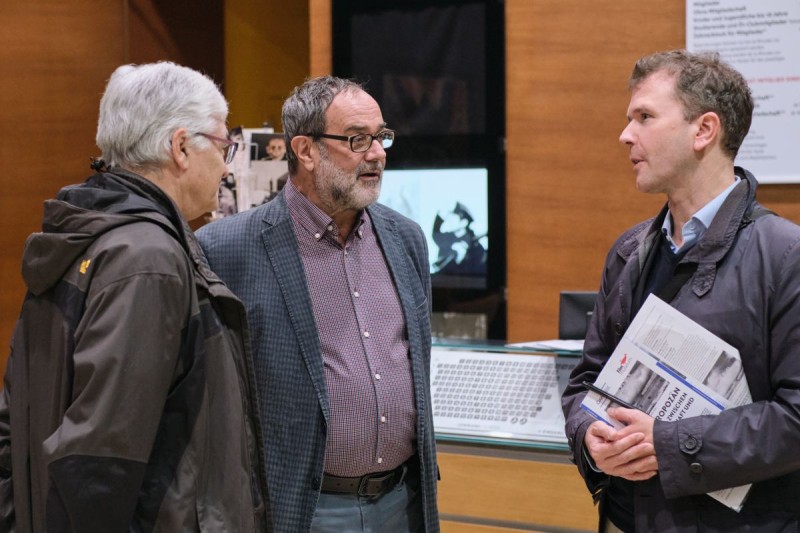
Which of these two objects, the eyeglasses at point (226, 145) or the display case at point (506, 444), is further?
the display case at point (506, 444)

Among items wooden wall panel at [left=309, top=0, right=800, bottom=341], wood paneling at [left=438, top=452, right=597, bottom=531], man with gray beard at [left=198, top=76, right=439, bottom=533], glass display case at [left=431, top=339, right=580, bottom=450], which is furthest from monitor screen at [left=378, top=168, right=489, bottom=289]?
man with gray beard at [left=198, top=76, right=439, bottom=533]

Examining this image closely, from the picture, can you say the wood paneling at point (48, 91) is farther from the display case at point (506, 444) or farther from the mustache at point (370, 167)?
the mustache at point (370, 167)

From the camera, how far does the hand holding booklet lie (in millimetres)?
2061

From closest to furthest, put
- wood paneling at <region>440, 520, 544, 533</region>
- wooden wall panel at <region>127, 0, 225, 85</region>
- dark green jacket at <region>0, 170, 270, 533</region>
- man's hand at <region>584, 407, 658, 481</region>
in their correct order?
dark green jacket at <region>0, 170, 270, 533</region> → man's hand at <region>584, 407, 658, 481</region> → wood paneling at <region>440, 520, 544, 533</region> → wooden wall panel at <region>127, 0, 225, 85</region>

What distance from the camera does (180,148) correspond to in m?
2.01

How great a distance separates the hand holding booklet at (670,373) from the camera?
6.76 feet

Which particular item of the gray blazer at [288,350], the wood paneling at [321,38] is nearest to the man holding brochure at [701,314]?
the gray blazer at [288,350]

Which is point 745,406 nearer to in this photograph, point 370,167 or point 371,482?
point 371,482

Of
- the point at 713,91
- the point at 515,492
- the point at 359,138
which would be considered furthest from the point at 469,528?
the point at 713,91

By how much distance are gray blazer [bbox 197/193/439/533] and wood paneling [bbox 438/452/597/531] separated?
68 centimetres

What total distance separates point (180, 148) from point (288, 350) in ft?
2.00

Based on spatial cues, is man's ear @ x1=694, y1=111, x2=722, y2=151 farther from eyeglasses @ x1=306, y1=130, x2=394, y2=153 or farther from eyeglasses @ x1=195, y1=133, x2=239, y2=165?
eyeglasses @ x1=195, y1=133, x2=239, y2=165

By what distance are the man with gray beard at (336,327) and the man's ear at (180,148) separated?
48cm

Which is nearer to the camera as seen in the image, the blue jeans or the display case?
the blue jeans
